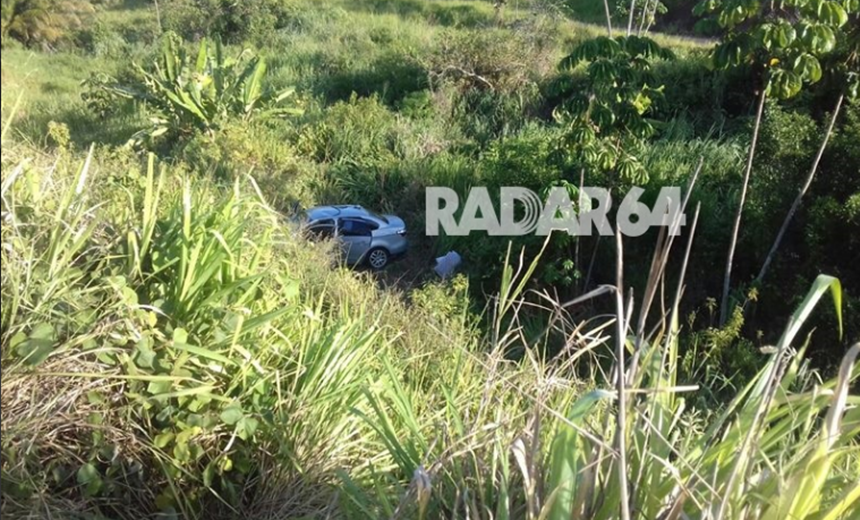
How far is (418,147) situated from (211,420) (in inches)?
363

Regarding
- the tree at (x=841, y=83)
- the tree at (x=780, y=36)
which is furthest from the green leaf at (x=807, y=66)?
the tree at (x=841, y=83)

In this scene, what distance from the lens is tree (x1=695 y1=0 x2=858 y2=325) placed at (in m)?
5.64

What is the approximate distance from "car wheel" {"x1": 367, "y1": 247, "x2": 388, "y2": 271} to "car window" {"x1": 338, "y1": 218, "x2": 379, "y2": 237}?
0.23 m

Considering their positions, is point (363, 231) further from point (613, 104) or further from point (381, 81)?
point (381, 81)

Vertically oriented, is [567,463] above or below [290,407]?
above

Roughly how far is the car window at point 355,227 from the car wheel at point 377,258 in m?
0.23

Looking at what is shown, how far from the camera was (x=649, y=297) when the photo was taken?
1.92 metres

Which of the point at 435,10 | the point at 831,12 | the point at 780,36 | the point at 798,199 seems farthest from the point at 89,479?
the point at 435,10

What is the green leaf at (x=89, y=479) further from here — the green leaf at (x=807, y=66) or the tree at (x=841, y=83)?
the tree at (x=841, y=83)

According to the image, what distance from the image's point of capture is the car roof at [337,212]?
355 inches

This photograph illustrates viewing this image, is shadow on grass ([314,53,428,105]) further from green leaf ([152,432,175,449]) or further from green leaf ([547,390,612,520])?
green leaf ([547,390,612,520])

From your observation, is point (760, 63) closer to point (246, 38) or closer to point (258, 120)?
point (258, 120)

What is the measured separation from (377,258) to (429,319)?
14.3ft

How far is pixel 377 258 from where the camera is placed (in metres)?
9.27
